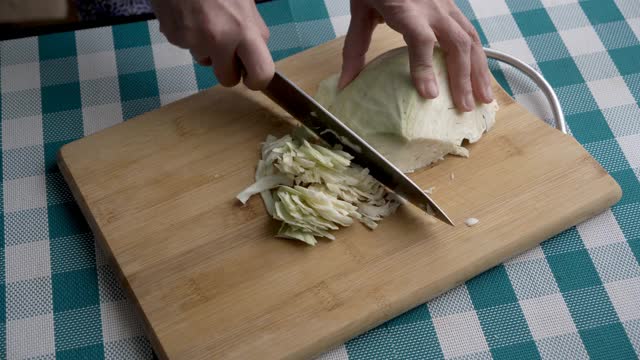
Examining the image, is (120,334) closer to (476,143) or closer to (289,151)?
(289,151)

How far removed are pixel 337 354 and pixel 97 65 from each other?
156 cm

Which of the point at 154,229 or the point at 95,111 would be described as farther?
the point at 95,111

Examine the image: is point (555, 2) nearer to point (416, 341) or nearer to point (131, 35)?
point (416, 341)

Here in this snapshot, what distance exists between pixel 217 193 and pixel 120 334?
1.79 feet

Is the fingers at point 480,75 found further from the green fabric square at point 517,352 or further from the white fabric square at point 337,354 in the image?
the white fabric square at point 337,354

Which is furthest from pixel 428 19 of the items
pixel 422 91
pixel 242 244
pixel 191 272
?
pixel 191 272

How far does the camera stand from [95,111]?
2.58 meters

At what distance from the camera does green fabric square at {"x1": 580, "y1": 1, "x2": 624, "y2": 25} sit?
288 centimetres

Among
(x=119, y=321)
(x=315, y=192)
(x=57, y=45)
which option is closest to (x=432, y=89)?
(x=315, y=192)

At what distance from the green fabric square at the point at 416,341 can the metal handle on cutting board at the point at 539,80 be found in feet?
2.97

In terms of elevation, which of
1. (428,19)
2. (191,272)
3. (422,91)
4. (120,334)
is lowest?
(120,334)

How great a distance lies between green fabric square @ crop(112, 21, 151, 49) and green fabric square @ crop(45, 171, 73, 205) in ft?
→ 2.20

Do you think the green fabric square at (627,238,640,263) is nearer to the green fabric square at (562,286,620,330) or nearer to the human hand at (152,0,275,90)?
the green fabric square at (562,286,620,330)

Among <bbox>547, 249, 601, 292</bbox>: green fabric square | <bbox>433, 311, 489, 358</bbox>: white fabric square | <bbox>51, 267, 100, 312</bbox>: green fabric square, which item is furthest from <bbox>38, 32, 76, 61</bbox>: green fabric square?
<bbox>547, 249, 601, 292</bbox>: green fabric square
